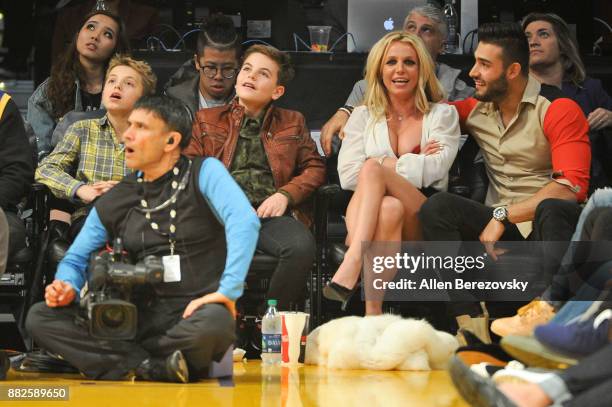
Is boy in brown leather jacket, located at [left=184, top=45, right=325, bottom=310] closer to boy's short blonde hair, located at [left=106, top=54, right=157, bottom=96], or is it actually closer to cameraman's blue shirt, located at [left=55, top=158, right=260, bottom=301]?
boy's short blonde hair, located at [left=106, top=54, right=157, bottom=96]

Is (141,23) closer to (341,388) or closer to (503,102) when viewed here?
(503,102)

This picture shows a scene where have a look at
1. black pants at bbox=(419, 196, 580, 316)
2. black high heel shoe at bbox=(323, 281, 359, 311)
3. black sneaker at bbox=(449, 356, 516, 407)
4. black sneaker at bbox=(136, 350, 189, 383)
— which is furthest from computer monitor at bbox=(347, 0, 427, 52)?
black sneaker at bbox=(449, 356, 516, 407)

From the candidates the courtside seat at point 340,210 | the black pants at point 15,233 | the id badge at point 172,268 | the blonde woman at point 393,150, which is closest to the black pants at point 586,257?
the courtside seat at point 340,210

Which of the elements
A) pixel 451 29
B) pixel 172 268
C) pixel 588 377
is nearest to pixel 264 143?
pixel 172 268

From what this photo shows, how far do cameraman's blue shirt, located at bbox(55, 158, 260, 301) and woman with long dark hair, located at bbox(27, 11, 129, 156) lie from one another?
3.64 ft

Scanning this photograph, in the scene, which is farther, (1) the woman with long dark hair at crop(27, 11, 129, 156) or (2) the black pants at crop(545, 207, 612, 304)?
Answer: (1) the woman with long dark hair at crop(27, 11, 129, 156)

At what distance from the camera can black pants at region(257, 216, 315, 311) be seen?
3.65 meters

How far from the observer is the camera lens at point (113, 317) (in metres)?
2.97

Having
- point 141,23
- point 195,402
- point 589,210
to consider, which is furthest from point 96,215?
point 141,23

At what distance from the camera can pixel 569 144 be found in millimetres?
3826

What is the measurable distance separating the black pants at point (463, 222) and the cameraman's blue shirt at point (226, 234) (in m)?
0.91

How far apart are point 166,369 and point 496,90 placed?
167 cm

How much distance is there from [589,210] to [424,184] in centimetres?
65

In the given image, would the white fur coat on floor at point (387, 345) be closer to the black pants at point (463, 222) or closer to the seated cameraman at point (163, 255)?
the black pants at point (463, 222)
